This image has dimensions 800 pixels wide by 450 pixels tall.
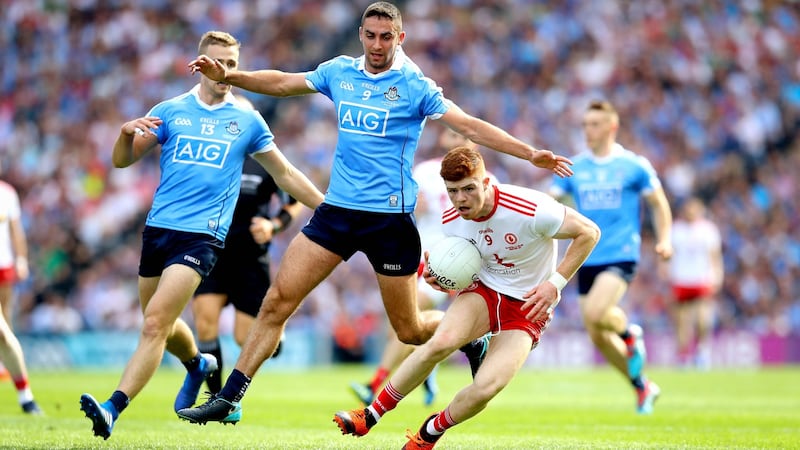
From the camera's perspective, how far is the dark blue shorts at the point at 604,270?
40.4 ft

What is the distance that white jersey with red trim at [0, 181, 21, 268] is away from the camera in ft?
42.5

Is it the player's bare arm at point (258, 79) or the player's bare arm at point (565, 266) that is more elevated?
the player's bare arm at point (258, 79)

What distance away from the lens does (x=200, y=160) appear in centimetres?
834

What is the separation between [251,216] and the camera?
11.1 m

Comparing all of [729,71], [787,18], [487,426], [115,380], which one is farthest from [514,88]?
[487,426]

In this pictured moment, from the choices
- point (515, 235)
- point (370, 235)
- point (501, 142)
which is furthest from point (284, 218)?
point (501, 142)

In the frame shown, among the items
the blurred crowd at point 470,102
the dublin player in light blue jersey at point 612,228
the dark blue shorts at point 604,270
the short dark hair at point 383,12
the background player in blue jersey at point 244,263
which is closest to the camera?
the short dark hair at point 383,12

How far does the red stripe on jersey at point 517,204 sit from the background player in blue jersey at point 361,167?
0.55 meters

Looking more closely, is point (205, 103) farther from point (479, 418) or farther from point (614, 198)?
point (614, 198)

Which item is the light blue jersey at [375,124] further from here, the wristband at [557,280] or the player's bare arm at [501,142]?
the wristband at [557,280]

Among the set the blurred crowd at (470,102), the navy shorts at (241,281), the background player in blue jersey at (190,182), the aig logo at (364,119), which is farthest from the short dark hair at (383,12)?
the blurred crowd at (470,102)

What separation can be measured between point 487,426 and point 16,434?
4099 millimetres

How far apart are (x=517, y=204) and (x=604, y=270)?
498 cm

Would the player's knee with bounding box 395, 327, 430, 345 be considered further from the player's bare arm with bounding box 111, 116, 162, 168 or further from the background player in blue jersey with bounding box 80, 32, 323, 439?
the player's bare arm with bounding box 111, 116, 162, 168
